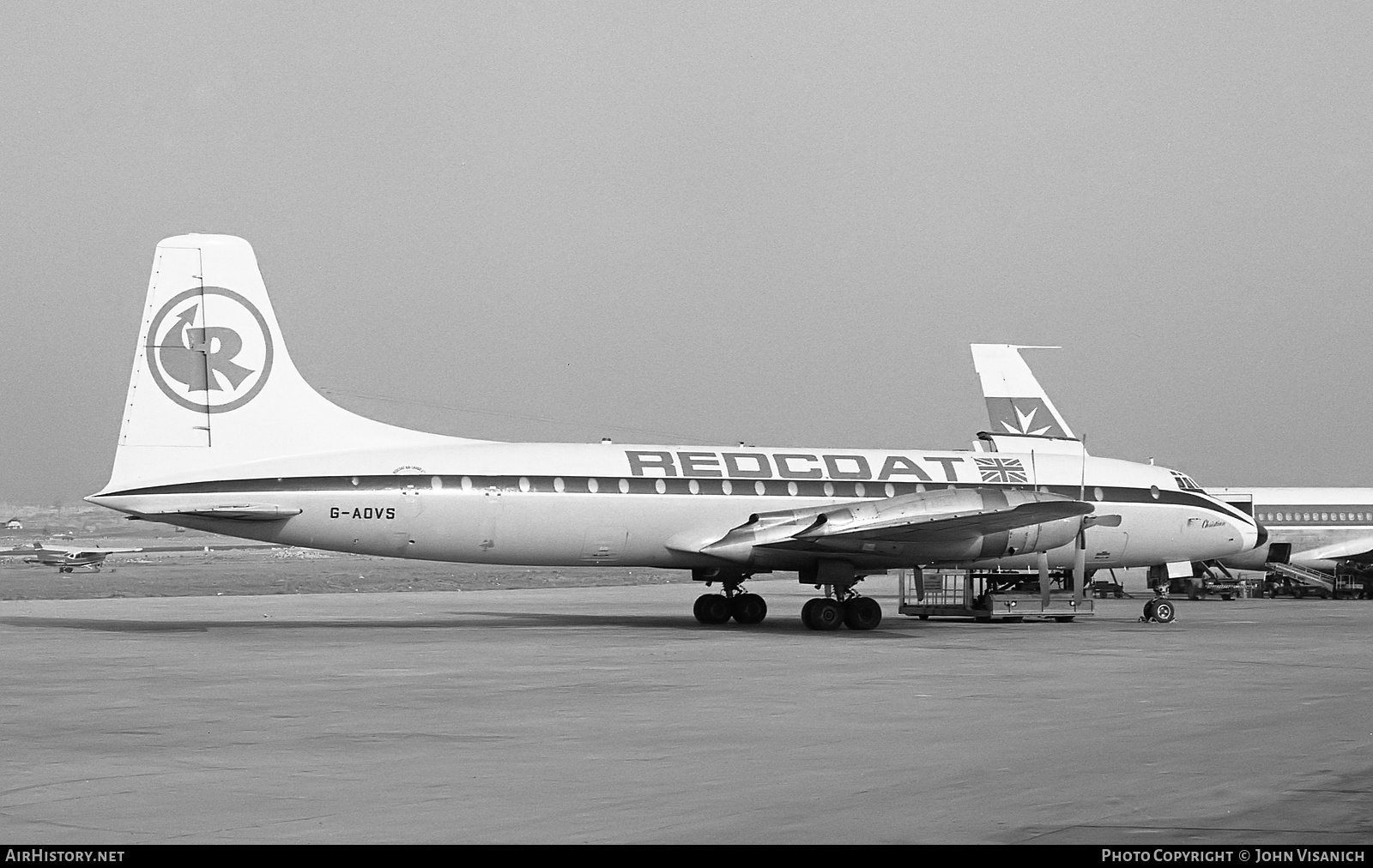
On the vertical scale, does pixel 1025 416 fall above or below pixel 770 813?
above

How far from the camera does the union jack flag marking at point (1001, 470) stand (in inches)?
1187

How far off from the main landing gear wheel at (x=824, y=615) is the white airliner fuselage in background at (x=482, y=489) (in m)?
0.03

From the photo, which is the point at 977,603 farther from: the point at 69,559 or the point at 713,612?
the point at 69,559

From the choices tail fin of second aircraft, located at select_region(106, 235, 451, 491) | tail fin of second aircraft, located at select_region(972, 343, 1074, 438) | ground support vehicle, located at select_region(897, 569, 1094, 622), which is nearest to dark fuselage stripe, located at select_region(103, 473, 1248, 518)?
tail fin of second aircraft, located at select_region(106, 235, 451, 491)

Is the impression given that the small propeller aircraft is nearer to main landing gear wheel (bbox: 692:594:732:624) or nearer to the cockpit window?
main landing gear wheel (bbox: 692:594:732:624)

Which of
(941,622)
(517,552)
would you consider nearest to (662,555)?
(517,552)

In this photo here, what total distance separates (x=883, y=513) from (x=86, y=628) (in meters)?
14.5

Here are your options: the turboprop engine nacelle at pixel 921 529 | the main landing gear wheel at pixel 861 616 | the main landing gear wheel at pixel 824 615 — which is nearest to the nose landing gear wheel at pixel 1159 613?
the turboprop engine nacelle at pixel 921 529

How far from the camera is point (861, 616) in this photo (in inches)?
1062

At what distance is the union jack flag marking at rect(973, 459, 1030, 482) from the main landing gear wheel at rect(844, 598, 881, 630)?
4.69 meters

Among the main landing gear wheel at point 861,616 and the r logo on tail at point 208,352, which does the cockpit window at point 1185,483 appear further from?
the r logo on tail at point 208,352

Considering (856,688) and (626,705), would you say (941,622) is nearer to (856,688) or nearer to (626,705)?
(856,688)

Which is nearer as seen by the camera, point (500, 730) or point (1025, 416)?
point (500, 730)

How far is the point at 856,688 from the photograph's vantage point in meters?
16.6
